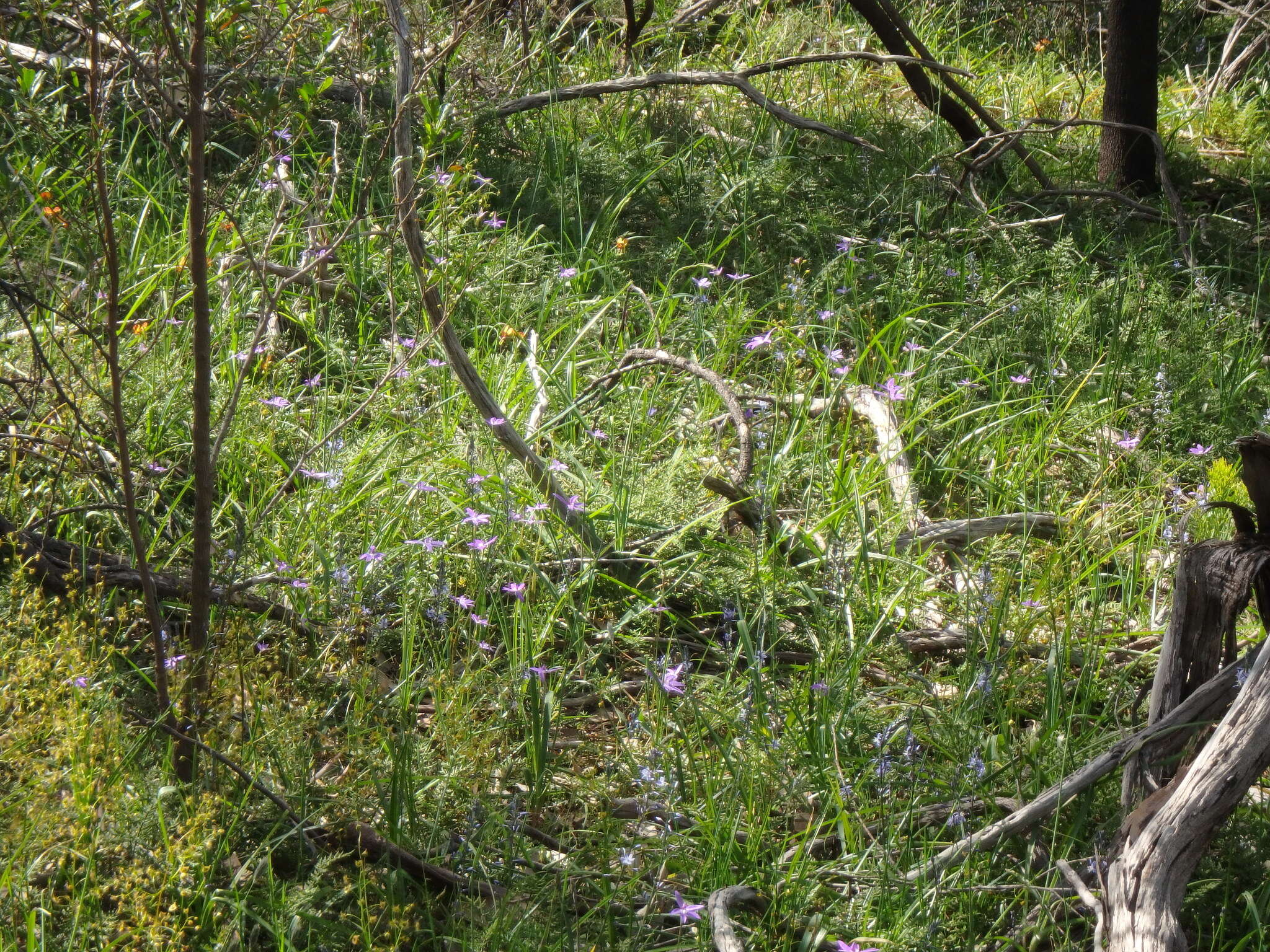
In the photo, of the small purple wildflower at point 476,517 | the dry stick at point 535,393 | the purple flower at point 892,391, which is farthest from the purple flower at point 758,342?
the small purple wildflower at point 476,517

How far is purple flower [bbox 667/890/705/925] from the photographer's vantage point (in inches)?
68.4

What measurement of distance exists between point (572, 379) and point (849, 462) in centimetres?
79

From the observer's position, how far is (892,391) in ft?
10.5

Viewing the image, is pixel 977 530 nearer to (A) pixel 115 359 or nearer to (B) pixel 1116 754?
(B) pixel 1116 754

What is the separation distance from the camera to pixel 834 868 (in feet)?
6.19

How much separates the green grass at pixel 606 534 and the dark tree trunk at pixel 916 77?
207mm

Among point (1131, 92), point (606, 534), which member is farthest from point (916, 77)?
point (606, 534)

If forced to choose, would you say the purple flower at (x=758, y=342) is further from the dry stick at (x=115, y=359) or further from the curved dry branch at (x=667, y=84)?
the dry stick at (x=115, y=359)

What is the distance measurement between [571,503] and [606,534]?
5.5 inches

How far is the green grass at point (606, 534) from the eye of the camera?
1861mm

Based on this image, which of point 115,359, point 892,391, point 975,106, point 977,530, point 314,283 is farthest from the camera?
point 975,106

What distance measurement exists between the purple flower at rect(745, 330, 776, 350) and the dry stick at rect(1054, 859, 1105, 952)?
77.6 inches

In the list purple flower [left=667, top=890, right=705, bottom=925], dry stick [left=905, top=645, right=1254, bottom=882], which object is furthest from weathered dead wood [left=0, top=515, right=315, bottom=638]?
dry stick [left=905, top=645, right=1254, bottom=882]

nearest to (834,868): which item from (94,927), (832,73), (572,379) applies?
(94,927)
